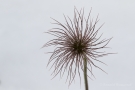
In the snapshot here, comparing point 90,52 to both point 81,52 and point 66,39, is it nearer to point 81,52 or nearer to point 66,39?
point 81,52

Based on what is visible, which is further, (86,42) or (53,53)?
(53,53)

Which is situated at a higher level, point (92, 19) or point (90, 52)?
point (92, 19)

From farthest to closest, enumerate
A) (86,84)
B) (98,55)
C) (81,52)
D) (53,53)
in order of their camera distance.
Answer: (53,53) < (98,55) < (81,52) < (86,84)

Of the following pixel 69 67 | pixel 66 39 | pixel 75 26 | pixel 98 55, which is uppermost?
pixel 75 26

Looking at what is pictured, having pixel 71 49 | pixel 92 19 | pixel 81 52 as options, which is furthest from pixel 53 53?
pixel 92 19

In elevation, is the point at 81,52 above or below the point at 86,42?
below

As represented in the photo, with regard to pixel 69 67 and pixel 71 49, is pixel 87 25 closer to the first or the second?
pixel 71 49

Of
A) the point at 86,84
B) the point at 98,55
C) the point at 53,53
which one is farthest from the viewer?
the point at 53,53

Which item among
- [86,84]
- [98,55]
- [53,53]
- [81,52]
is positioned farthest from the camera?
[53,53]

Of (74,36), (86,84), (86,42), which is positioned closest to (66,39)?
(74,36)
